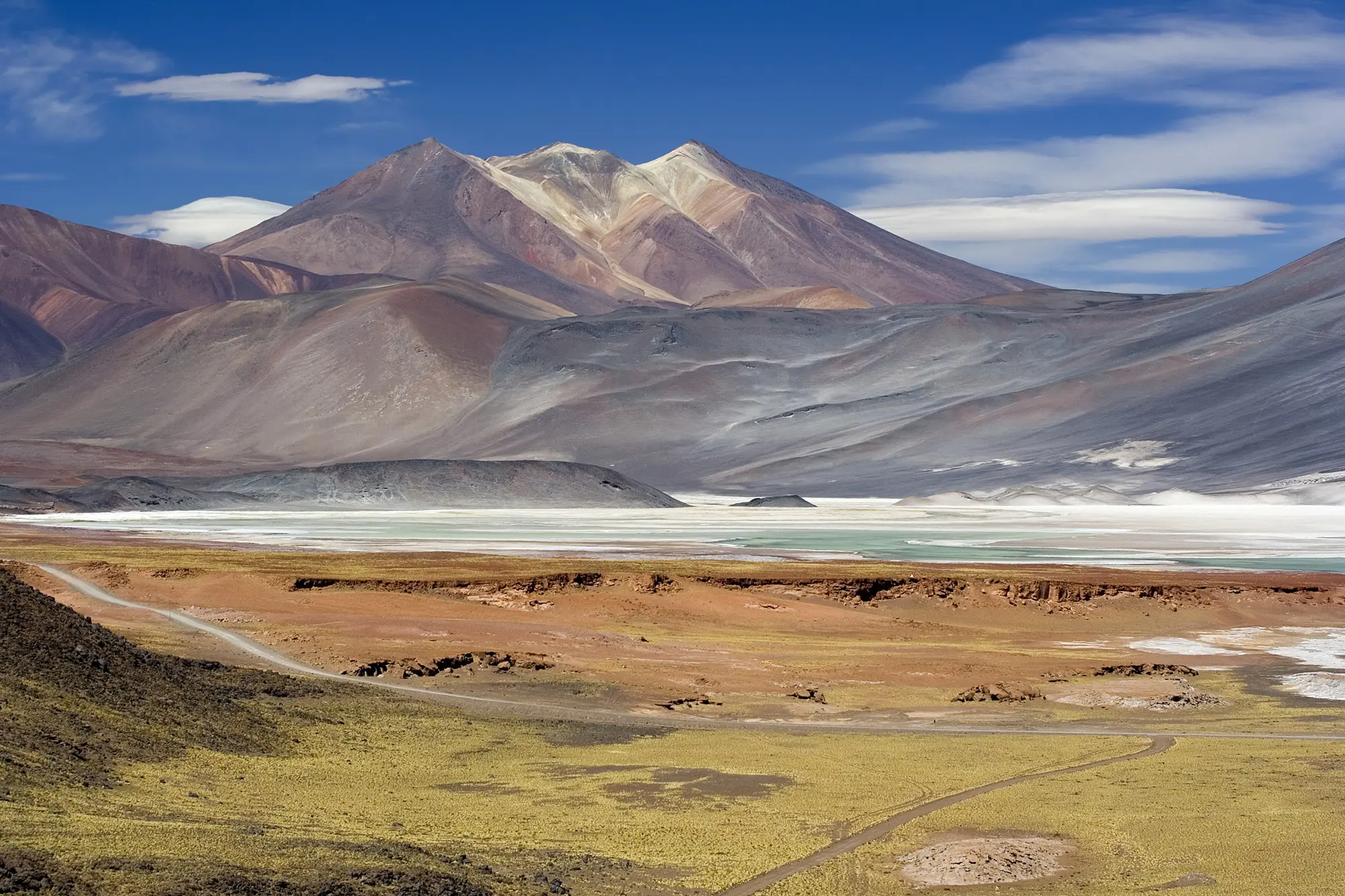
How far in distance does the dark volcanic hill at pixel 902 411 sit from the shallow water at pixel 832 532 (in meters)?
22.5

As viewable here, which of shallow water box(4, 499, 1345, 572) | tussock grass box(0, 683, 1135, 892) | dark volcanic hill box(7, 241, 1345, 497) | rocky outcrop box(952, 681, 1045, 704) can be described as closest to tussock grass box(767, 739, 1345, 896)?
tussock grass box(0, 683, 1135, 892)

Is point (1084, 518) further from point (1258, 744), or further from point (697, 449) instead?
point (1258, 744)

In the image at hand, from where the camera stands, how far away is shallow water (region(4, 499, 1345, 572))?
67.9m

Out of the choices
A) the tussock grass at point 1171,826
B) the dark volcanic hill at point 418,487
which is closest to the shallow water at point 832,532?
the dark volcanic hill at point 418,487

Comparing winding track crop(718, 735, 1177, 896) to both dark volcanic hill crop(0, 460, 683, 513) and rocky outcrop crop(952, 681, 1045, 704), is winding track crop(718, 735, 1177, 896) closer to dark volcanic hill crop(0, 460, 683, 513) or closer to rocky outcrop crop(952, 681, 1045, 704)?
rocky outcrop crop(952, 681, 1045, 704)

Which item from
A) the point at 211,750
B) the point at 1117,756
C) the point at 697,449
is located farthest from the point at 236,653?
the point at 697,449

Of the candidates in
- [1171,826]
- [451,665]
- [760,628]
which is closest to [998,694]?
[451,665]

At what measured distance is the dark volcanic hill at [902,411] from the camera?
14412 cm

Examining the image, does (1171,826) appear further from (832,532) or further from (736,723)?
(832,532)

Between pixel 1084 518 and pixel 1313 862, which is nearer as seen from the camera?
pixel 1313 862

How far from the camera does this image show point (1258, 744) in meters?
24.4

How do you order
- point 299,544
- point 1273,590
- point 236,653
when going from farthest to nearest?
point 299,544 → point 1273,590 → point 236,653

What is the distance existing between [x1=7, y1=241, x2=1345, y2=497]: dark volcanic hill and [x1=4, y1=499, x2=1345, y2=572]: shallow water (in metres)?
22.5

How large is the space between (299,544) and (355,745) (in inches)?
1938
